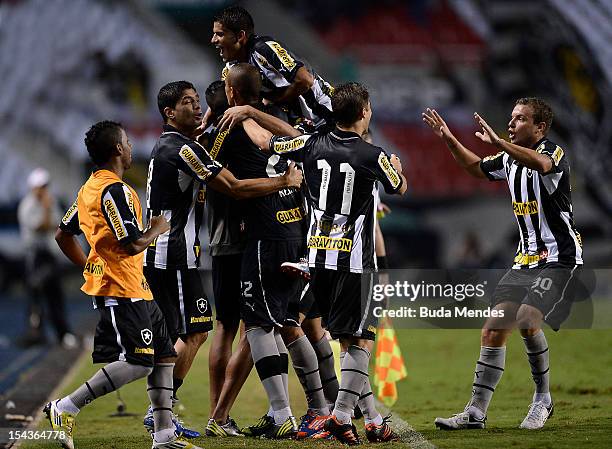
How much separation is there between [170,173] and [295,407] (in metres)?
2.65

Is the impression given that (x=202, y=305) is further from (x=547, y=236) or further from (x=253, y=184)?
(x=547, y=236)

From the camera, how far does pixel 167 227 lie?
21.9ft

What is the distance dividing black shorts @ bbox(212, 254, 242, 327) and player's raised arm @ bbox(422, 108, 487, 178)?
1.64 m

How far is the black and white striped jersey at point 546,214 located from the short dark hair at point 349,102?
1343 mm

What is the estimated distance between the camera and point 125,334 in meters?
6.47

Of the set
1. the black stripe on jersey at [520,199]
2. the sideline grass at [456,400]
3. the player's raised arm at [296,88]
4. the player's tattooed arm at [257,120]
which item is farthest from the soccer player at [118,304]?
the black stripe on jersey at [520,199]

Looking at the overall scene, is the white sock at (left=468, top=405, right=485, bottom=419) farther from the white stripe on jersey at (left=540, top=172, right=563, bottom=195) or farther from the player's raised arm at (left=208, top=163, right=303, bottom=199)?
the player's raised arm at (left=208, top=163, right=303, bottom=199)

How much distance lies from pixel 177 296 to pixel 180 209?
59 cm

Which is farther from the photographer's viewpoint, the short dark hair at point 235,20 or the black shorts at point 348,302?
the short dark hair at point 235,20

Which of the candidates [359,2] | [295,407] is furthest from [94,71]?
[295,407]

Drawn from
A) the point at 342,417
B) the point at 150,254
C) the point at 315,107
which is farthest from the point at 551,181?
the point at 150,254

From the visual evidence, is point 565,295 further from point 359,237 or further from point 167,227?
point 167,227

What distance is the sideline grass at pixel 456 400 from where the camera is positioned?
23.0 ft

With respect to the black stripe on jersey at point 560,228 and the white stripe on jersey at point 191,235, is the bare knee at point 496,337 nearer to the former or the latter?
the black stripe on jersey at point 560,228
